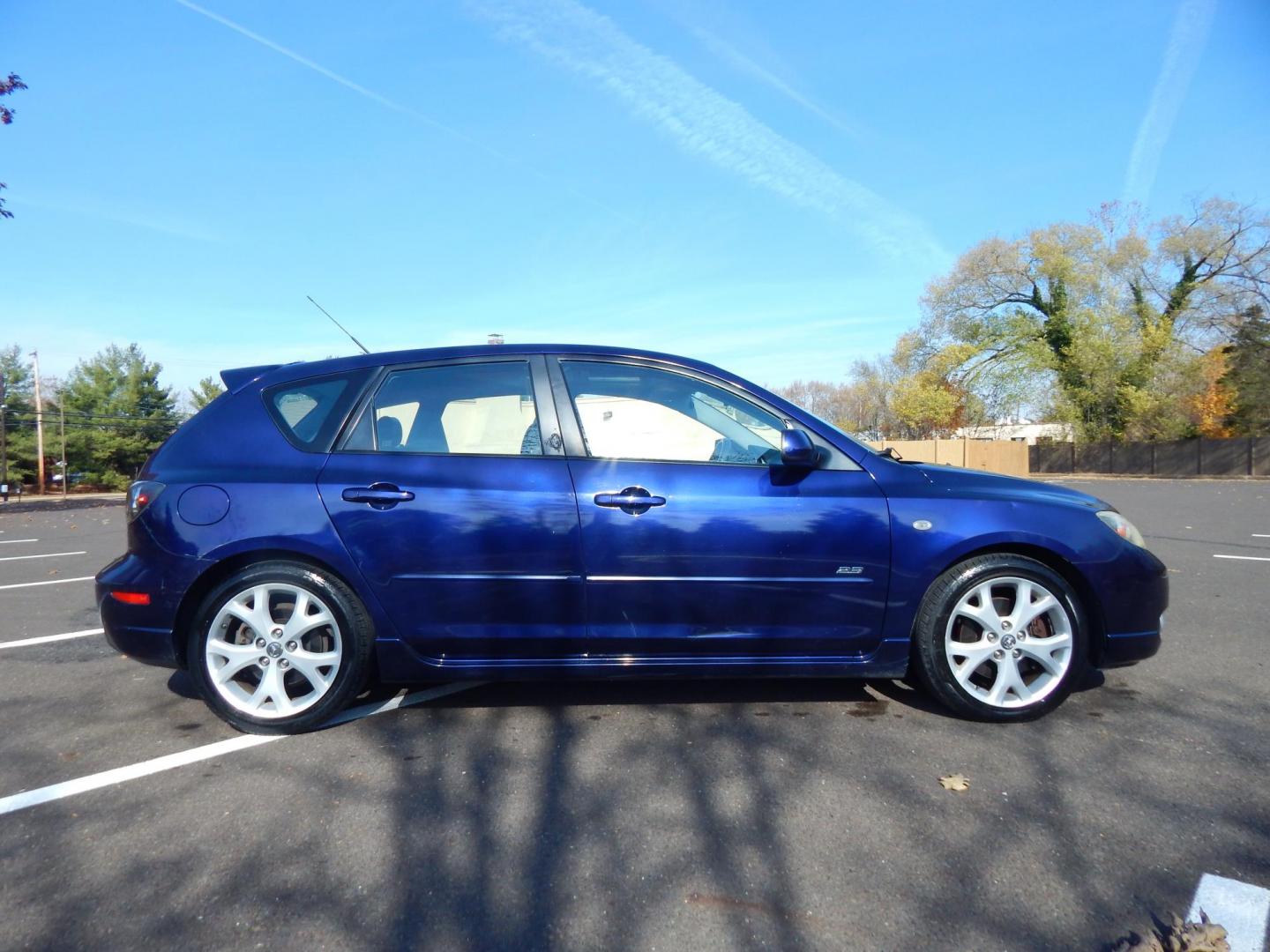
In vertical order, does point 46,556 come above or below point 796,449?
below

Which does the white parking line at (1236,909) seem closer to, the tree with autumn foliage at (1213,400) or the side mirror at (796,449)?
the side mirror at (796,449)

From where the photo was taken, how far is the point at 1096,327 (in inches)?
1651

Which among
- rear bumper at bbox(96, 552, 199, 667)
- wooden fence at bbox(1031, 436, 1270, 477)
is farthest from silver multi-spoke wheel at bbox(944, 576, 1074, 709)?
wooden fence at bbox(1031, 436, 1270, 477)

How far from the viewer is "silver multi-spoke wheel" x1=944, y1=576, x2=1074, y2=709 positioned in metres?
3.32

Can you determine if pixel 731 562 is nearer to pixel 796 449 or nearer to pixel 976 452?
pixel 796 449

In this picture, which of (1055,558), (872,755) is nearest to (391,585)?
(872,755)

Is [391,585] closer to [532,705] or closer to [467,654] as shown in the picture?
[467,654]

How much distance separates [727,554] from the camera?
3229 millimetres

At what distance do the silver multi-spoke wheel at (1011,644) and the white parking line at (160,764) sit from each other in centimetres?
239

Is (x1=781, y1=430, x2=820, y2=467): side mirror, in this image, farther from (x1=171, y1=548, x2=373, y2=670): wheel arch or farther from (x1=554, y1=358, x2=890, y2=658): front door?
(x1=171, y1=548, x2=373, y2=670): wheel arch

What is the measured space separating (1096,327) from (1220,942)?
46.9m

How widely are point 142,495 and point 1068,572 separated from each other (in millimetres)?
3907


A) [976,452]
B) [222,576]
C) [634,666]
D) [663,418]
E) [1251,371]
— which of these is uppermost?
[1251,371]

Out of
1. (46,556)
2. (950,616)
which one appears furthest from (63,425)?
(950,616)
